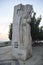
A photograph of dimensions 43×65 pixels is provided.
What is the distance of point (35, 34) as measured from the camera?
41.3 feet

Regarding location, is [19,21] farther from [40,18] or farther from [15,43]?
[40,18]

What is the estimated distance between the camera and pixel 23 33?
8.09 metres

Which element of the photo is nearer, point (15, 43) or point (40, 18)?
point (15, 43)

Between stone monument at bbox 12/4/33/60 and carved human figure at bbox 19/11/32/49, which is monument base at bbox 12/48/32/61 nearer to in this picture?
stone monument at bbox 12/4/33/60

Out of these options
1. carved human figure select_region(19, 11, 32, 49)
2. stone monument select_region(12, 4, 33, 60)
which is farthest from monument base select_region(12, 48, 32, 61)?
carved human figure select_region(19, 11, 32, 49)

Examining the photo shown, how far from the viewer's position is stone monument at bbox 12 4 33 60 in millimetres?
7906

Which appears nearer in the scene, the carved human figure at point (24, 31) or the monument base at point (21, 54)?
the monument base at point (21, 54)

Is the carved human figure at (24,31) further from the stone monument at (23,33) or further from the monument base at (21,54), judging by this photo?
the monument base at (21,54)

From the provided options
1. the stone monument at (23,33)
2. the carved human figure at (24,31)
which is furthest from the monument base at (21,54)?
the carved human figure at (24,31)

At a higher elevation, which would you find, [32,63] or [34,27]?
[34,27]

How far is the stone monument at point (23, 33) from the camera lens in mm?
7906

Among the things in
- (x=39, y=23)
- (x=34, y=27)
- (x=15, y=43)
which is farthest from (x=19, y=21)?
(x=39, y=23)

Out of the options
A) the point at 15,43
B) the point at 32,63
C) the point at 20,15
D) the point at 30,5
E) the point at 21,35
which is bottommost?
the point at 32,63

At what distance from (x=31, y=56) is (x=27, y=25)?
1.94 metres
